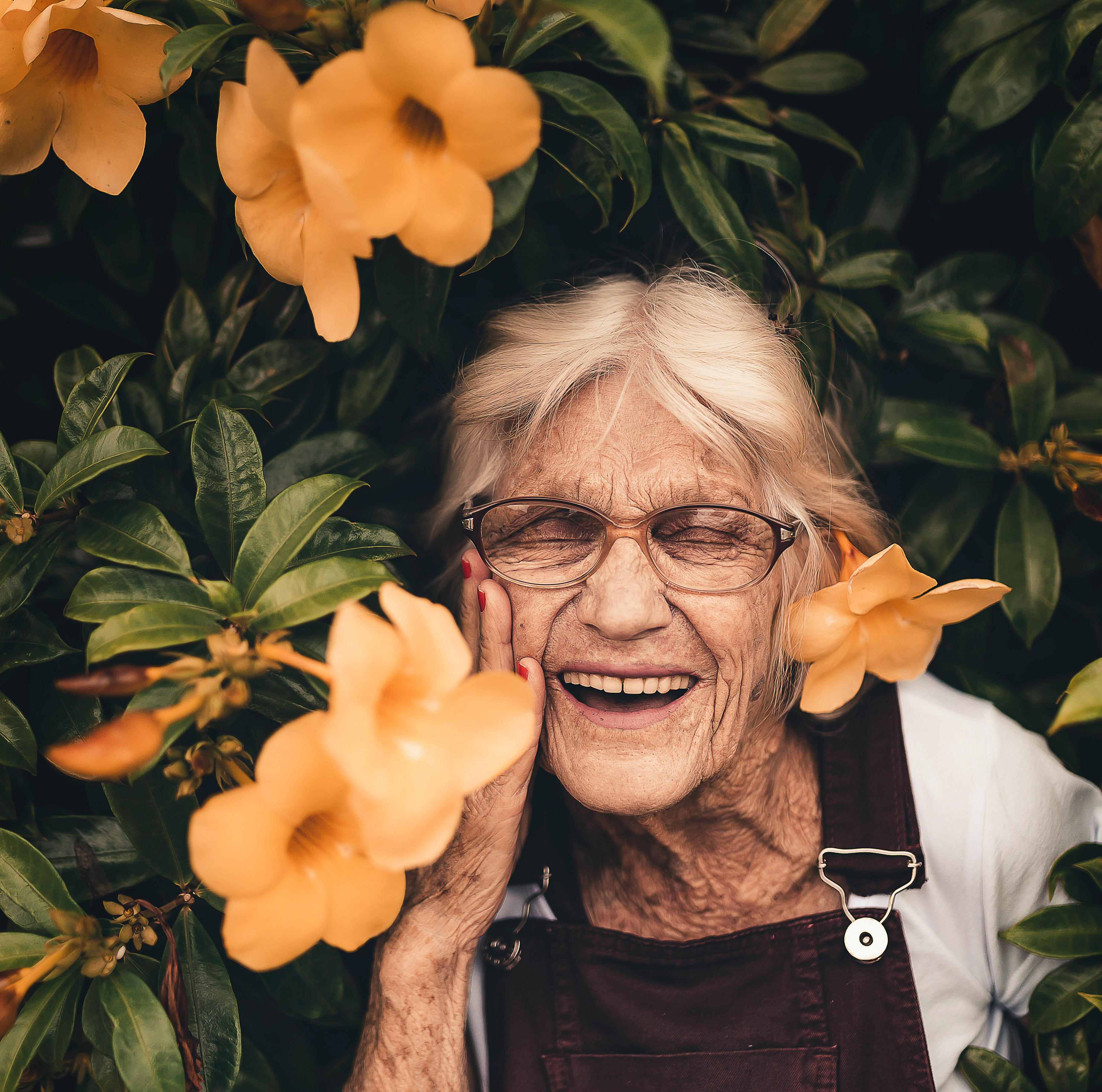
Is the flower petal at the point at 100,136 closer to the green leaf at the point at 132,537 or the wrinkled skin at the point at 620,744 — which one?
the green leaf at the point at 132,537

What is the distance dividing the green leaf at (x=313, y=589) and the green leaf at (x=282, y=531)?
2.3 inches

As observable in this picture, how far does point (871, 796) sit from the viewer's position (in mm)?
1562

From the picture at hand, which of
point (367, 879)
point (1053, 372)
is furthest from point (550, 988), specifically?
point (1053, 372)

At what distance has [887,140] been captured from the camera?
1.78 metres

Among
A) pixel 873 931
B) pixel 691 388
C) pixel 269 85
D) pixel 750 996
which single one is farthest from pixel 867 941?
pixel 269 85

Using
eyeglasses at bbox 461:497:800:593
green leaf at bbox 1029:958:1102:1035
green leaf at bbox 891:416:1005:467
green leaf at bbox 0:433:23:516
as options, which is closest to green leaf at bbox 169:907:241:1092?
green leaf at bbox 0:433:23:516

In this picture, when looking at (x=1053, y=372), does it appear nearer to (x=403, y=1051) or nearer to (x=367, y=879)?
(x=367, y=879)

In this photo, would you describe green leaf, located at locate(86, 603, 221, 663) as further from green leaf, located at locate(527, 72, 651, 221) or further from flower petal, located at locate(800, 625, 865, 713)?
flower petal, located at locate(800, 625, 865, 713)

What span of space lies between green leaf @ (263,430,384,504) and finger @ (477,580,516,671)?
1.07 ft

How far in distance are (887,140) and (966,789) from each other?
4.58 ft

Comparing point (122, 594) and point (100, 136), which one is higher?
point (100, 136)

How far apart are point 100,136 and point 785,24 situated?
130 centimetres

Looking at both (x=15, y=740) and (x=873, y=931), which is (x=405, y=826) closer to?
(x=15, y=740)

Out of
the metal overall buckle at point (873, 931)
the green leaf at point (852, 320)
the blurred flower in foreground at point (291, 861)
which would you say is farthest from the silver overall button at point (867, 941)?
the green leaf at point (852, 320)
